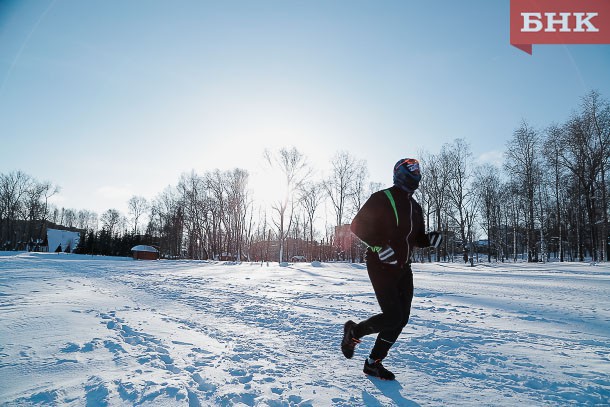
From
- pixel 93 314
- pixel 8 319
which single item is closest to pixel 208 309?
pixel 93 314

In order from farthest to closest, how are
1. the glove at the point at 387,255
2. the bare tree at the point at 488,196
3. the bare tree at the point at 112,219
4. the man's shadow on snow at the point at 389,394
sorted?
the bare tree at the point at 112,219
the bare tree at the point at 488,196
the glove at the point at 387,255
the man's shadow on snow at the point at 389,394

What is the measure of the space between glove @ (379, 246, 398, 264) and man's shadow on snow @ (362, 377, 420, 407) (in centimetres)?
101

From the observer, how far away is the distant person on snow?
9.41ft

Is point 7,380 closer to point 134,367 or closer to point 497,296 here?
point 134,367

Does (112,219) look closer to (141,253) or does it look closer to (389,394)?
(141,253)

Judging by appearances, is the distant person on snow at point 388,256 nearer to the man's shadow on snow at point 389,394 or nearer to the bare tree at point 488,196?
the man's shadow on snow at point 389,394

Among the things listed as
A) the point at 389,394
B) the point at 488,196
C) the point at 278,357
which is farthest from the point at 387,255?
the point at 488,196

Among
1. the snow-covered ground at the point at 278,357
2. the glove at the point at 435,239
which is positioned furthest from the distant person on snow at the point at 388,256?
the snow-covered ground at the point at 278,357

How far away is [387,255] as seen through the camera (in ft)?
9.32

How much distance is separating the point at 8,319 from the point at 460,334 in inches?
243

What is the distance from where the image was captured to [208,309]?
6375 mm

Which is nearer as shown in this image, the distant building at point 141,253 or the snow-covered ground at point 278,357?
the snow-covered ground at point 278,357

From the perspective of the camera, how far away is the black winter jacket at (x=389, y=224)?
2.92 metres

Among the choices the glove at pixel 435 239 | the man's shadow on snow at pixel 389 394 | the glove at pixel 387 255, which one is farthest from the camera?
the glove at pixel 435 239
